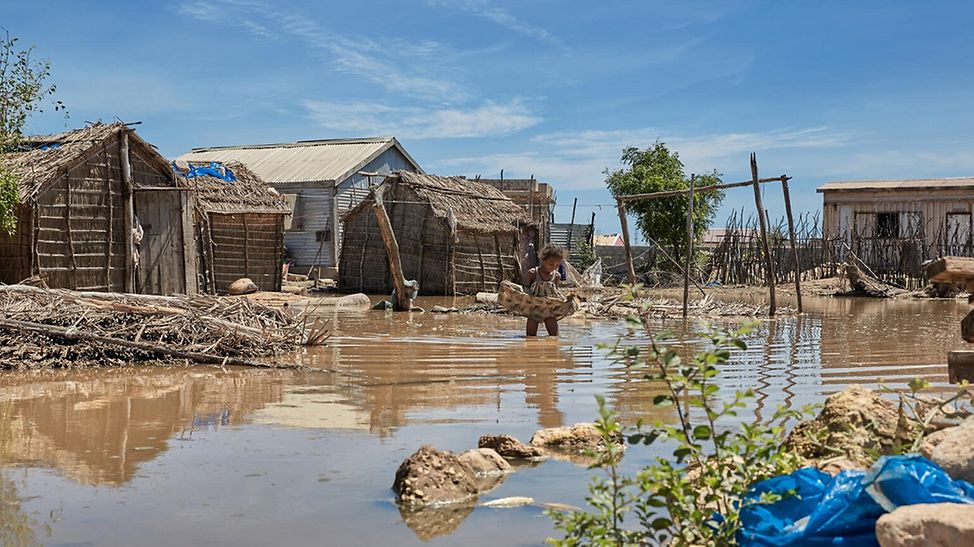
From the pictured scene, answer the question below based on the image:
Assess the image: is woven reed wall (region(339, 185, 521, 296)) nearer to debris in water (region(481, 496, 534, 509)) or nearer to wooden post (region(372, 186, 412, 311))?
wooden post (region(372, 186, 412, 311))

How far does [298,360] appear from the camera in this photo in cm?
1001

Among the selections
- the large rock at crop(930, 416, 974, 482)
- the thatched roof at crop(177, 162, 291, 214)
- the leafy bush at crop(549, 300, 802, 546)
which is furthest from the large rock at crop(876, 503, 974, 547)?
the thatched roof at crop(177, 162, 291, 214)

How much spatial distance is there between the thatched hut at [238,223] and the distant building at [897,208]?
15222 mm

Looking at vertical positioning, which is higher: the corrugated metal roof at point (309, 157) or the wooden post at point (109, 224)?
the corrugated metal roof at point (309, 157)

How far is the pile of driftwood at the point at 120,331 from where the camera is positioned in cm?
920

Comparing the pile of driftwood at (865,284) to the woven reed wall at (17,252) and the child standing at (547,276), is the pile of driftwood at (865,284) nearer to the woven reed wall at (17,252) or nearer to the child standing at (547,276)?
the child standing at (547,276)

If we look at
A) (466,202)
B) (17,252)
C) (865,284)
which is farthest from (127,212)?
(865,284)

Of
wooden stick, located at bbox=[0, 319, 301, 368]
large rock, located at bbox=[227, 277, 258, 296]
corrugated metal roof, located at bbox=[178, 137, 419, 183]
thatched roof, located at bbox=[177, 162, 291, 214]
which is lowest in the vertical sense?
wooden stick, located at bbox=[0, 319, 301, 368]

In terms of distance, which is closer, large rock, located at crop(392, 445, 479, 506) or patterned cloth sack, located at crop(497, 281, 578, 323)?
large rock, located at crop(392, 445, 479, 506)

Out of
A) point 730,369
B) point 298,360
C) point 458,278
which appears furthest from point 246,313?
point 458,278

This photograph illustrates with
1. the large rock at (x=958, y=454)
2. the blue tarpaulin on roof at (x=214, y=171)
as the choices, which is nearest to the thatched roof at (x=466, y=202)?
the blue tarpaulin on roof at (x=214, y=171)

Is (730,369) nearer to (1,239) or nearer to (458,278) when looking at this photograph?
(1,239)

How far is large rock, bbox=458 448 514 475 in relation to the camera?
5.26 metres

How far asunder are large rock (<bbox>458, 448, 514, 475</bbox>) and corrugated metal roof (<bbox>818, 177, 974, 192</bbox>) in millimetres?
27439
